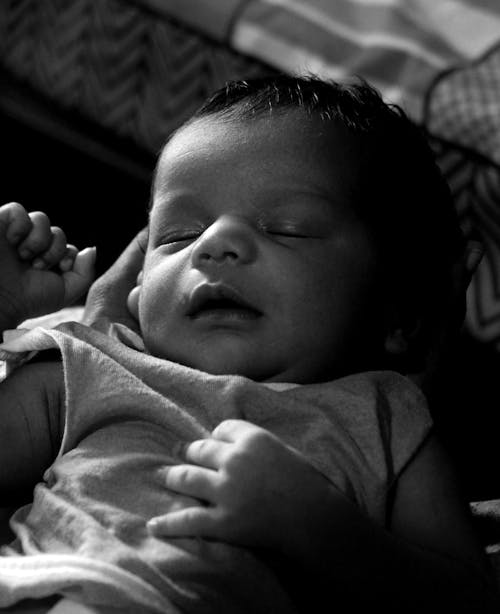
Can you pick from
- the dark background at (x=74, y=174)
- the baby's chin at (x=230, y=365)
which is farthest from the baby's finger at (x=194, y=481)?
the dark background at (x=74, y=174)

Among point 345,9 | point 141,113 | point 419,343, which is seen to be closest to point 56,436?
point 419,343

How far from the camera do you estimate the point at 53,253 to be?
1.13 metres

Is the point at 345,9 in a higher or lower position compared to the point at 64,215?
higher

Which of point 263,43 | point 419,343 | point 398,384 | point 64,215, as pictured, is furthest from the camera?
point 64,215

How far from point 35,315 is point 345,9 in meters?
1.05

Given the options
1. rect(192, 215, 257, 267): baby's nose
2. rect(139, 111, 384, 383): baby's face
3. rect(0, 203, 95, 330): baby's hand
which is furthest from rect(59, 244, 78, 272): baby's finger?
rect(192, 215, 257, 267): baby's nose

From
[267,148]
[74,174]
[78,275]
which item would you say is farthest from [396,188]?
[74,174]

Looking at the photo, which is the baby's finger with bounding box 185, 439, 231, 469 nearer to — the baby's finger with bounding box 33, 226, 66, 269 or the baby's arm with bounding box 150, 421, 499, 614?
the baby's arm with bounding box 150, 421, 499, 614

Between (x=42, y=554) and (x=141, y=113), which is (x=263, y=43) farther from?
(x=42, y=554)

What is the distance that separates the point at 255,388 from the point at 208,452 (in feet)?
0.39

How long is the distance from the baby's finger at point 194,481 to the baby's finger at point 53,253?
419mm

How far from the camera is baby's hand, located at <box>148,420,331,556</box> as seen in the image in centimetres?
75

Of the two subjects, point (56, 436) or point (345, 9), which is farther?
point (345, 9)

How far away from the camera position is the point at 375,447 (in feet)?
2.91
